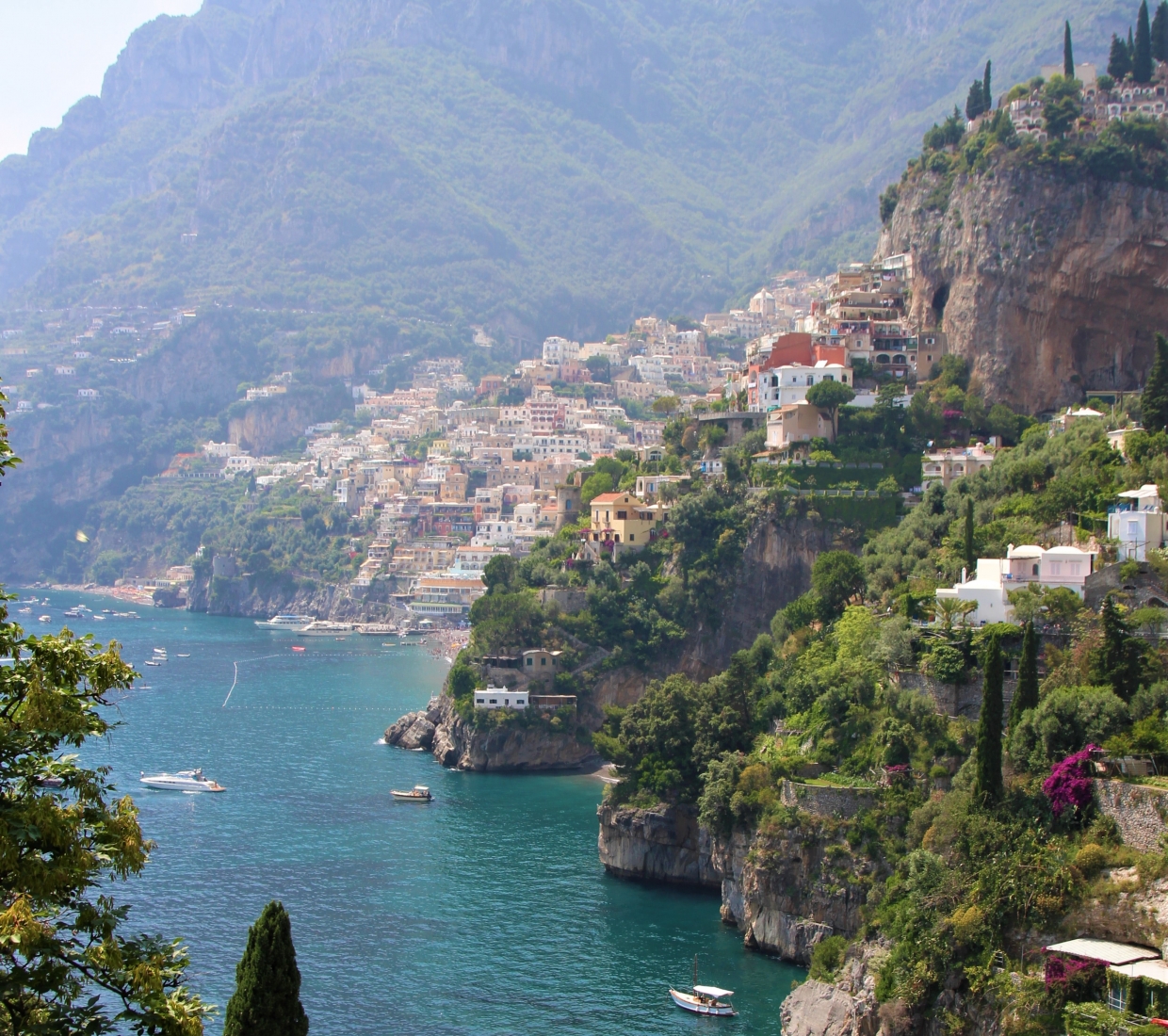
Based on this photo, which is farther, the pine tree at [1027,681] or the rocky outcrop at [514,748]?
the rocky outcrop at [514,748]

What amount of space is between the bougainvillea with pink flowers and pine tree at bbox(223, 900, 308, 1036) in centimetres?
1865

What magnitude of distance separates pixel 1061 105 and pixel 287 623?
82.9 metres

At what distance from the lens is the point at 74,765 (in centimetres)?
1298

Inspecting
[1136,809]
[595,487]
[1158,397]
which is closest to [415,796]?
[595,487]

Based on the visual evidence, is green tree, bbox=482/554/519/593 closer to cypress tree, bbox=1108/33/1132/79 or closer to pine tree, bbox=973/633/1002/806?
cypress tree, bbox=1108/33/1132/79

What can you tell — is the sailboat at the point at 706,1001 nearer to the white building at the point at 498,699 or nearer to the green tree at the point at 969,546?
the green tree at the point at 969,546

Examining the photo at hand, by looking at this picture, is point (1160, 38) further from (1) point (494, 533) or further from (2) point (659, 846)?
(1) point (494, 533)

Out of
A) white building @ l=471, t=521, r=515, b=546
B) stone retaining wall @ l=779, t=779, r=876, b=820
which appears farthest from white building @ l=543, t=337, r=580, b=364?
stone retaining wall @ l=779, t=779, r=876, b=820

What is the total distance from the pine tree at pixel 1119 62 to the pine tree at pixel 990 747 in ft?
158

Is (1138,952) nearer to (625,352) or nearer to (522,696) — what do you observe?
(522,696)

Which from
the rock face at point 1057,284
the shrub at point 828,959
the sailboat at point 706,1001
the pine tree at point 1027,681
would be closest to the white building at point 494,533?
the rock face at point 1057,284

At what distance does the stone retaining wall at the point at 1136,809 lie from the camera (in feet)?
101

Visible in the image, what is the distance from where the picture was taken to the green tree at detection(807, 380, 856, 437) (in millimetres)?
69062

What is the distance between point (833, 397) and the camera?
227 feet
